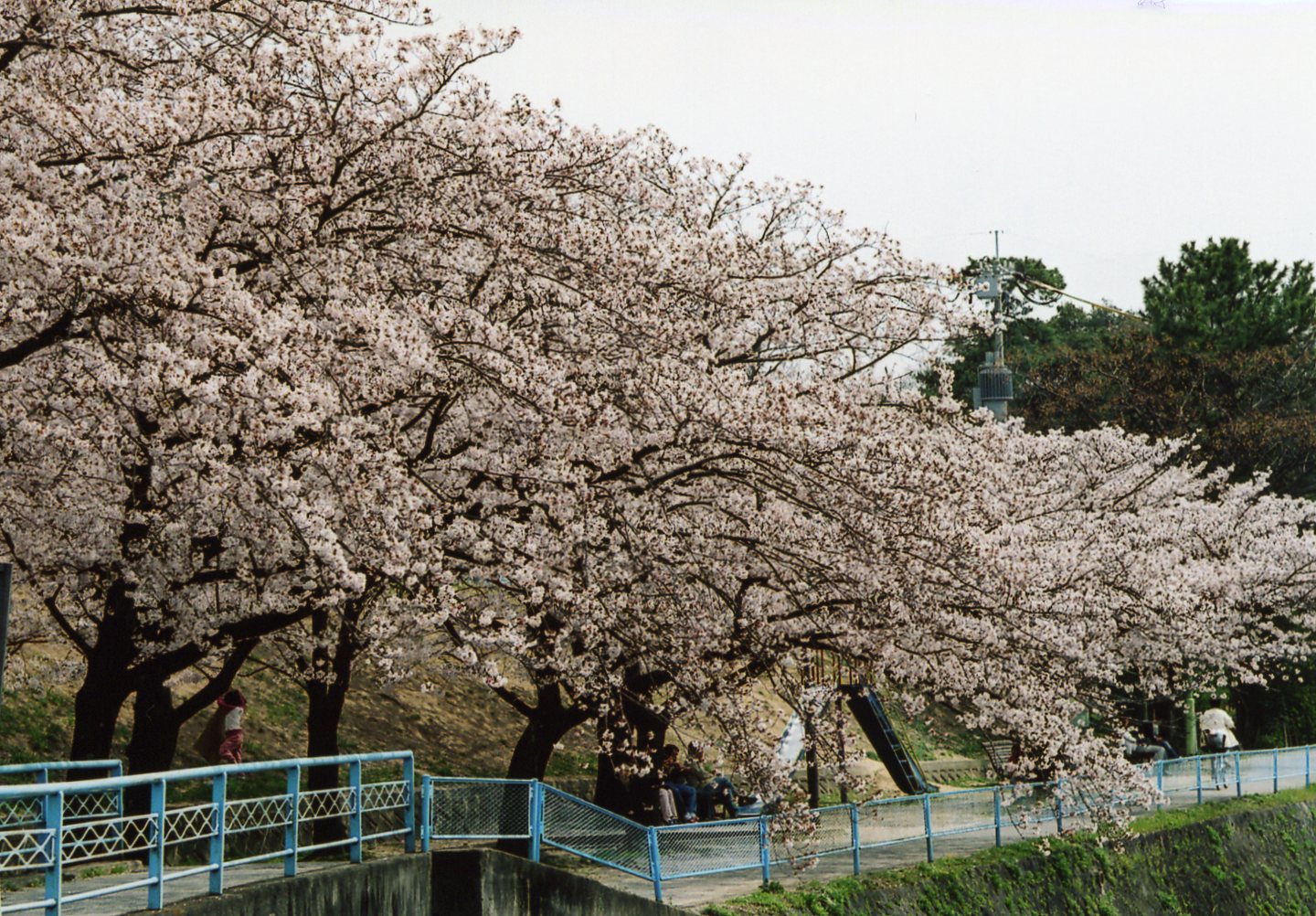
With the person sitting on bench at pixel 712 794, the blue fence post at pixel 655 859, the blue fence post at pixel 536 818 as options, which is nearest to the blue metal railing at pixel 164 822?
the blue fence post at pixel 536 818

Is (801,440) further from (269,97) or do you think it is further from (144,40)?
(144,40)

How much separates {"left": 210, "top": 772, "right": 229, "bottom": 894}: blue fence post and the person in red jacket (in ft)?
28.9

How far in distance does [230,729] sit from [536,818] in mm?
6076

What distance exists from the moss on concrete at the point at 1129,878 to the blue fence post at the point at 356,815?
4495mm

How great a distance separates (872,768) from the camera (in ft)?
114

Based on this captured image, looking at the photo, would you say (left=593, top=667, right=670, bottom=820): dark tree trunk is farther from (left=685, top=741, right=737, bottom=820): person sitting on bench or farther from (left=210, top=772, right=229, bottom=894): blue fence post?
(left=210, top=772, right=229, bottom=894): blue fence post

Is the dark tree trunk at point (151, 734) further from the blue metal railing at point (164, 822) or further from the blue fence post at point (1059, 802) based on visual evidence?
the blue fence post at point (1059, 802)

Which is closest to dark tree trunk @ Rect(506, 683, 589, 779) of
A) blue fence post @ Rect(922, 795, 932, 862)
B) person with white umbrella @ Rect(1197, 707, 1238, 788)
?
blue fence post @ Rect(922, 795, 932, 862)

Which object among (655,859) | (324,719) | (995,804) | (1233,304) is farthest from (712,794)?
(1233,304)

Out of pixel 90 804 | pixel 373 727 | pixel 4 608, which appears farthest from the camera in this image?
pixel 373 727

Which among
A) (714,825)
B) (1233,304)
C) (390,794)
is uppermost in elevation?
(1233,304)

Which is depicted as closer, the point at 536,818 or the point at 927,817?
the point at 536,818

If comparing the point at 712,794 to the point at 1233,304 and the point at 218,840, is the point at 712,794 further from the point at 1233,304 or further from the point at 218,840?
the point at 1233,304

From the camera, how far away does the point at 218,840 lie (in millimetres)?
10609
